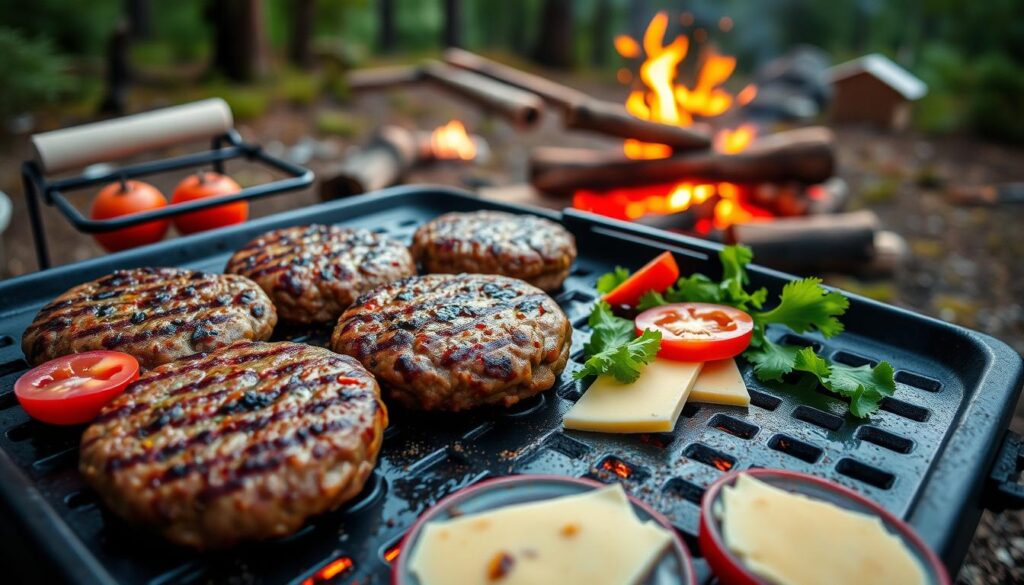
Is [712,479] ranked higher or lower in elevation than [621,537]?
lower

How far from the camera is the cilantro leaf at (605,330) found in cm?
287

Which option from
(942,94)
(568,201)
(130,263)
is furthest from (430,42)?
(130,263)

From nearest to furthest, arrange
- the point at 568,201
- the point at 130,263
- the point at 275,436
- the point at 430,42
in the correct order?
the point at 275,436, the point at 130,263, the point at 568,201, the point at 430,42

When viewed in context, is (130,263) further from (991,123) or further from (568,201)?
(991,123)

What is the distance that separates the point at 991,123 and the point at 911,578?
1252cm

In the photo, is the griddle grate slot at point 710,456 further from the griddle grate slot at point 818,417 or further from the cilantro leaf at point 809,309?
the cilantro leaf at point 809,309

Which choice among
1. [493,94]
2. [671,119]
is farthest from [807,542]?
[671,119]

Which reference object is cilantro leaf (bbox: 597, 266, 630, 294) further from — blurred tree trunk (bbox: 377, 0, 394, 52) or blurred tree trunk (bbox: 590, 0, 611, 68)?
blurred tree trunk (bbox: 377, 0, 394, 52)

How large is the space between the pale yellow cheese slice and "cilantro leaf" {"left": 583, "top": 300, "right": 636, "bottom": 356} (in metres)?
1.03

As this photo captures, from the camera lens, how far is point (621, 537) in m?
1.73

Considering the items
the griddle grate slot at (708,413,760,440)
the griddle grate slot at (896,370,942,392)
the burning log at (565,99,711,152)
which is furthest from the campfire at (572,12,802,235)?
the griddle grate slot at (708,413,760,440)

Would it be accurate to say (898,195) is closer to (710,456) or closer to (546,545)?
(710,456)

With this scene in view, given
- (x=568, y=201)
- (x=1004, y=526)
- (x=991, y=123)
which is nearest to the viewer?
(x=1004, y=526)

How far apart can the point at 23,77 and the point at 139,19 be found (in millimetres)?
11220
